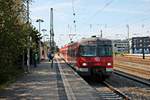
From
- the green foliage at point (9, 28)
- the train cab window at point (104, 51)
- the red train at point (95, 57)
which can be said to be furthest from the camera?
the train cab window at point (104, 51)

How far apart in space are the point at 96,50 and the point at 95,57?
499 mm

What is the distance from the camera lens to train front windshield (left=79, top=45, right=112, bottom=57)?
2676 centimetres

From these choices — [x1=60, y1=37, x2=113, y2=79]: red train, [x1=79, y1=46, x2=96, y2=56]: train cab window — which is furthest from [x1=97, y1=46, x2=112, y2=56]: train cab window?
[x1=79, y1=46, x2=96, y2=56]: train cab window

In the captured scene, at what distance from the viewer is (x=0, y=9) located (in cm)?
1579

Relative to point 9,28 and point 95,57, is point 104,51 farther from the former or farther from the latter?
point 9,28

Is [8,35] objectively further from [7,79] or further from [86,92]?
[7,79]

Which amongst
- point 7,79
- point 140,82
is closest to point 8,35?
point 7,79

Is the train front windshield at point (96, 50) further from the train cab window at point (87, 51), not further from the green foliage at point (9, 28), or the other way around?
the green foliage at point (9, 28)

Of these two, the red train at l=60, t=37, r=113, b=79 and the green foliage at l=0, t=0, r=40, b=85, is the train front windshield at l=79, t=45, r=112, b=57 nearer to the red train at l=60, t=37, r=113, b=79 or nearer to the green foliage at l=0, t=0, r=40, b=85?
the red train at l=60, t=37, r=113, b=79

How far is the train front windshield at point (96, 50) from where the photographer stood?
26764 millimetres

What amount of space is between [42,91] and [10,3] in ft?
14.5

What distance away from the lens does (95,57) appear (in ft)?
87.1

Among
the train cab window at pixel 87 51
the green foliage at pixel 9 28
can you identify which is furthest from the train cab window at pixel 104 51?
the green foliage at pixel 9 28

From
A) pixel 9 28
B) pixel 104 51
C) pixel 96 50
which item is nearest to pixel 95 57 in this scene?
pixel 96 50
